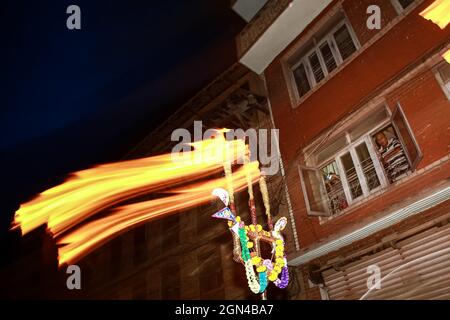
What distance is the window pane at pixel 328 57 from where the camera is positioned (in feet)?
40.5

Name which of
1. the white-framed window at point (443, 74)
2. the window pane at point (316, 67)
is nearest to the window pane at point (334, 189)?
the window pane at point (316, 67)

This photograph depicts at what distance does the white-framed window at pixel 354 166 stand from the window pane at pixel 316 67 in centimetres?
280

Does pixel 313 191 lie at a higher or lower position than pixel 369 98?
lower

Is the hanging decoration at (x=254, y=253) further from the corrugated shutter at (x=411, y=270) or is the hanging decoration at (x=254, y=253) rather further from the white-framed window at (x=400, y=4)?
the white-framed window at (x=400, y=4)

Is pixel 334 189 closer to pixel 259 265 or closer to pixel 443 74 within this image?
pixel 259 265

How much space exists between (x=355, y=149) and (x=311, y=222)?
2562 mm

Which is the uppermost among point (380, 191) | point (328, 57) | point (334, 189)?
point (328, 57)

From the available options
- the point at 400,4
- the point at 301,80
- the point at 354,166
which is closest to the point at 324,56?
the point at 301,80

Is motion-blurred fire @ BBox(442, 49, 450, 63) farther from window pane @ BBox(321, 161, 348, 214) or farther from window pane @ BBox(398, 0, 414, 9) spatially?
window pane @ BBox(321, 161, 348, 214)

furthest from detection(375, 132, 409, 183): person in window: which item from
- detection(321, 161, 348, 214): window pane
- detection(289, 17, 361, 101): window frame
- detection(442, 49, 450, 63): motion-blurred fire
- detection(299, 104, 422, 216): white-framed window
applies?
detection(289, 17, 361, 101): window frame

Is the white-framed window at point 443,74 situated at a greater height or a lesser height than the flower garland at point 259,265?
greater

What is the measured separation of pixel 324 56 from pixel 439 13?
439 cm

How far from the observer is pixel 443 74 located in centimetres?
872
